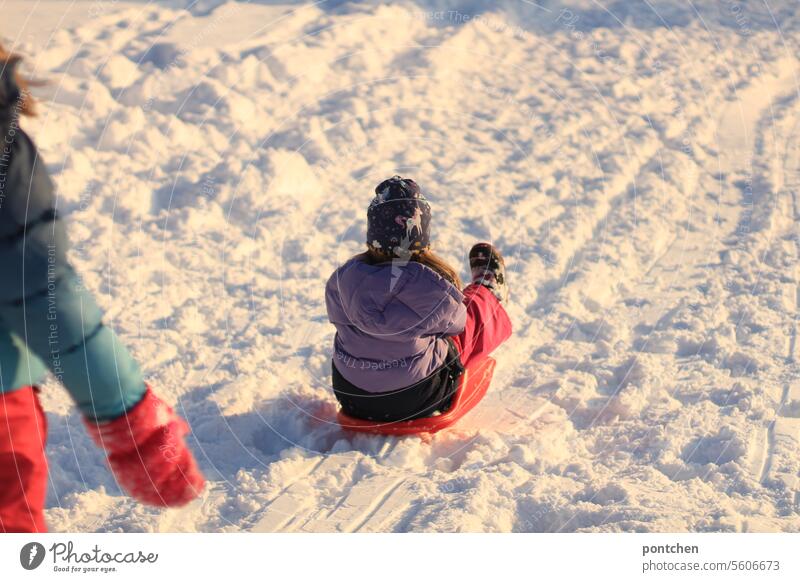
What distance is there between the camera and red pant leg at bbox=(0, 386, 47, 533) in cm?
233

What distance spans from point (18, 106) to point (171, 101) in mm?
3109

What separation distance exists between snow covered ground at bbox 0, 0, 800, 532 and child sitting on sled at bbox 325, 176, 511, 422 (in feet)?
0.60

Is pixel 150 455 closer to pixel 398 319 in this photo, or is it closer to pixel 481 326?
pixel 398 319

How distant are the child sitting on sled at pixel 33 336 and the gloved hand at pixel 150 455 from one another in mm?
28

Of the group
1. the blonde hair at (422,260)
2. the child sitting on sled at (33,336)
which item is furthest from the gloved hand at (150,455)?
the blonde hair at (422,260)

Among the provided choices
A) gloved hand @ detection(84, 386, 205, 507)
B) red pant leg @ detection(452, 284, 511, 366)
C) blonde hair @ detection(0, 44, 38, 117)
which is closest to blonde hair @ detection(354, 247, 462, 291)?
red pant leg @ detection(452, 284, 511, 366)

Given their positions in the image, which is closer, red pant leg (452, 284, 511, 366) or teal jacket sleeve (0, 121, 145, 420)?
teal jacket sleeve (0, 121, 145, 420)

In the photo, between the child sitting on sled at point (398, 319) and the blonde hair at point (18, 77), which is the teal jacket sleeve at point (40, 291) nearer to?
the blonde hair at point (18, 77)

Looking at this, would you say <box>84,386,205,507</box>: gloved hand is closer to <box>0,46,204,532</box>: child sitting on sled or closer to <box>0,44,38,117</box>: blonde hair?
<box>0,46,204,532</box>: child sitting on sled

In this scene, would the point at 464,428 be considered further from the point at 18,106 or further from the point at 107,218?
the point at 107,218

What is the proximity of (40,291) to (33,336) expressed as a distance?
13cm

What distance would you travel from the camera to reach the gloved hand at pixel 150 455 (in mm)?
2684

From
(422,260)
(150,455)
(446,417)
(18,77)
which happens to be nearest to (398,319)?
(422,260)

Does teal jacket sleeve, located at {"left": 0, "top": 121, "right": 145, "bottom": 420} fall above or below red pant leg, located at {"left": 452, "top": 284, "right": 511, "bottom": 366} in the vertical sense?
above
